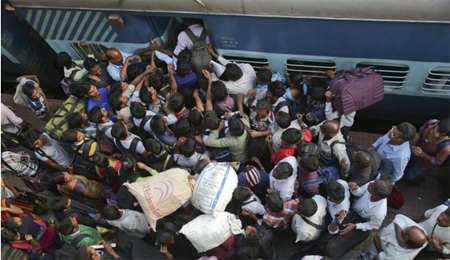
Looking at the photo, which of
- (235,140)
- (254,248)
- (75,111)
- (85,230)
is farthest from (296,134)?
(75,111)

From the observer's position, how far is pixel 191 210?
3.81m

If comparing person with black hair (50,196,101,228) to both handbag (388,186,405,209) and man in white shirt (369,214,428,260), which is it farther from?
handbag (388,186,405,209)

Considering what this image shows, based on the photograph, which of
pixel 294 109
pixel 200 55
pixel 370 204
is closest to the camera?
pixel 370 204

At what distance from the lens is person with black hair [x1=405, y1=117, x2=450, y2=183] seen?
3596mm

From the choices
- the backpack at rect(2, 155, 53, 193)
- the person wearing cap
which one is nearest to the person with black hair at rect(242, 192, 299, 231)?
the person wearing cap

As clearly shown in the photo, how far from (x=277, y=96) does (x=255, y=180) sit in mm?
1009

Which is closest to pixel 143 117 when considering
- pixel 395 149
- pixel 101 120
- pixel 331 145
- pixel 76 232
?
pixel 101 120

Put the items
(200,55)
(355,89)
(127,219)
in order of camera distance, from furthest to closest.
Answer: (200,55), (355,89), (127,219)

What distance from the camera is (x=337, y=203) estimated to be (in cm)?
331

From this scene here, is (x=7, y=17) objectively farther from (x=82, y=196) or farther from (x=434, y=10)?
(x=434, y=10)

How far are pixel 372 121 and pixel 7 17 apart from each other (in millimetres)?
5931

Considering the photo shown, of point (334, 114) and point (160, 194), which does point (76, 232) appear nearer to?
point (160, 194)

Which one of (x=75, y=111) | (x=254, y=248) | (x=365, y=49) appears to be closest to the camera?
(x=254, y=248)

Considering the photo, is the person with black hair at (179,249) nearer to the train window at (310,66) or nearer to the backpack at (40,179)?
the backpack at (40,179)
